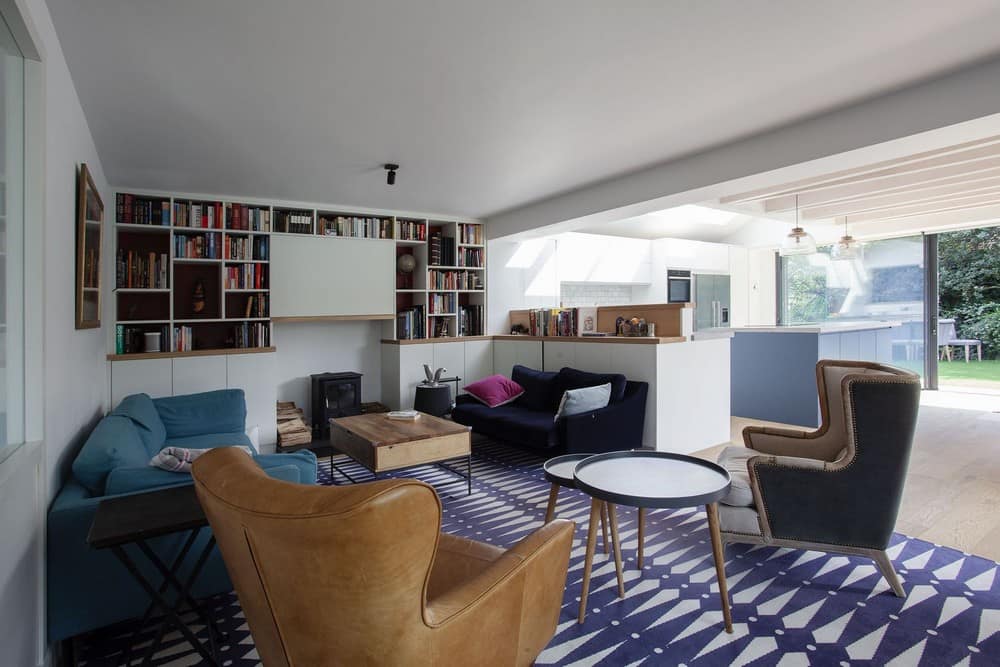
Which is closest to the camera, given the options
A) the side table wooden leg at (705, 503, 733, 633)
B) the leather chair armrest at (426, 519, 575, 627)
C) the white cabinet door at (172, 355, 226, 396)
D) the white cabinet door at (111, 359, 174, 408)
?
the leather chair armrest at (426, 519, 575, 627)

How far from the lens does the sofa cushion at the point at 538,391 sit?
4945 mm

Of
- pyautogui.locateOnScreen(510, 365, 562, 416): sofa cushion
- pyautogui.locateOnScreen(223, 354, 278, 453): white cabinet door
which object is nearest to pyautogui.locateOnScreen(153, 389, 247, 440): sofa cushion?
pyautogui.locateOnScreen(223, 354, 278, 453): white cabinet door

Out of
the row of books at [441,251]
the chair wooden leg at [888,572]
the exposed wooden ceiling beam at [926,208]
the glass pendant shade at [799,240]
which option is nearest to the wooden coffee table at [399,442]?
the chair wooden leg at [888,572]

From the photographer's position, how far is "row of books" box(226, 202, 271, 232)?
Result: 17.4 feet

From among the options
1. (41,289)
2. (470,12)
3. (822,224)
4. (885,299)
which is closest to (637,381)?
(470,12)

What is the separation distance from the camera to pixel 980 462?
443 cm

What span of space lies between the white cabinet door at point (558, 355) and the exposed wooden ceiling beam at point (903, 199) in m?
3.53

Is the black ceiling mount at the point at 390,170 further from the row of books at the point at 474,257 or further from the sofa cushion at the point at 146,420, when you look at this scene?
the sofa cushion at the point at 146,420

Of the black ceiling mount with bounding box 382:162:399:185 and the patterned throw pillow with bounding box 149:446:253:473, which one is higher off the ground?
the black ceiling mount with bounding box 382:162:399:185

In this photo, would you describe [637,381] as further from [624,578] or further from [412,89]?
[412,89]

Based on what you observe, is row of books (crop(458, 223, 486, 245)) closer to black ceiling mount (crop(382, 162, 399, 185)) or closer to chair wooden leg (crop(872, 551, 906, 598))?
black ceiling mount (crop(382, 162, 399, 185))

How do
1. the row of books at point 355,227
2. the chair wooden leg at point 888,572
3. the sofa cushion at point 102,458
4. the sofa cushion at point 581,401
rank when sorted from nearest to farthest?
1. the sofa cushion at point 102,458
2. the chair wooden leg at point 888,572
3. the sofa cushion at point 581,401
4. the row of books at point 355,227

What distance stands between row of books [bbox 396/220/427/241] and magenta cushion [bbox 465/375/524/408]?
2.10 metres

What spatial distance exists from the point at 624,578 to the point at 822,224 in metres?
6.85
